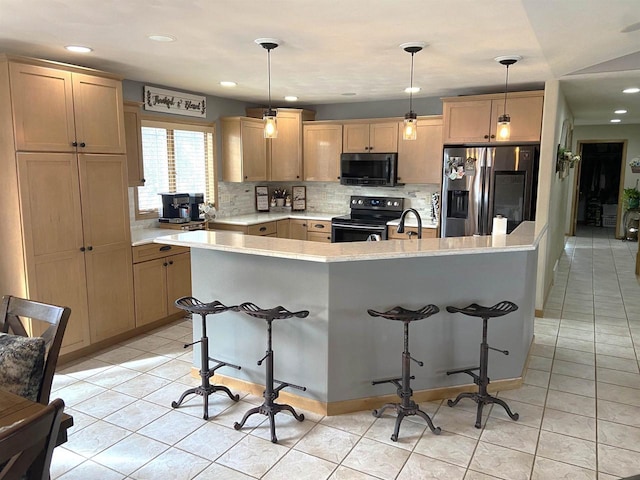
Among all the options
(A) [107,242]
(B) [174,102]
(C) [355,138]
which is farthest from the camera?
(C) [355,138]

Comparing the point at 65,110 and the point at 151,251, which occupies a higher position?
the point at 65,110

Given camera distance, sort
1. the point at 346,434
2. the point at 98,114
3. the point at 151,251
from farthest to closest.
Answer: the point at 151,251 < the point at 98,114 < the point at 346,434

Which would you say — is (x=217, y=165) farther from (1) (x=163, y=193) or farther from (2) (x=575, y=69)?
(2) (x=575, y=69)

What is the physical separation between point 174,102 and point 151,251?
1796 millimetres

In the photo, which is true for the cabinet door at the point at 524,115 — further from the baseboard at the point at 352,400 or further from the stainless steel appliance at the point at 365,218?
the baseboard at the point at 352,400

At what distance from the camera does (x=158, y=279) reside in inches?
174

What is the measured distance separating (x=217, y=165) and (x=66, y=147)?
7.76 ft

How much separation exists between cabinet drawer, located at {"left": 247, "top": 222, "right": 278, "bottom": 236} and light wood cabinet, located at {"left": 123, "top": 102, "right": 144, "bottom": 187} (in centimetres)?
145

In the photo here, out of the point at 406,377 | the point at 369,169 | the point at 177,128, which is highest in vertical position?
the point at 177,128

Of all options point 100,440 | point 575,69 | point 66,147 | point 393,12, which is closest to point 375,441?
point 100,440

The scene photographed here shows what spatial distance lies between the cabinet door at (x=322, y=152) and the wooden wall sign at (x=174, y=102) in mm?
1432

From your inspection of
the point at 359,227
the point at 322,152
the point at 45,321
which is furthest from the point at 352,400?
the point at 322,152

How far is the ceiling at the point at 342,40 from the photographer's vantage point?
2.46 meters

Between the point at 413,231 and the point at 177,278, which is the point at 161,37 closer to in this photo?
the point at 177,278
